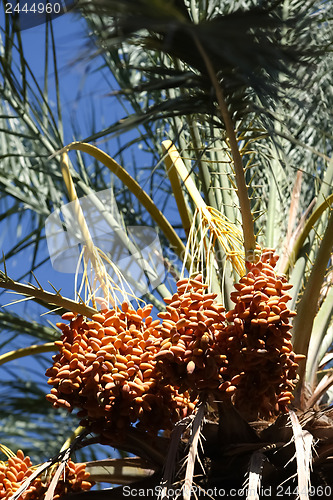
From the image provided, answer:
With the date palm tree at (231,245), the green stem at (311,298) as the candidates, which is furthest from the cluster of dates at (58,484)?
the green stem at (311,298)

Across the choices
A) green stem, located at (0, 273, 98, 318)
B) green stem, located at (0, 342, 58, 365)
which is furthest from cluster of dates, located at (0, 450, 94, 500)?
green stem, located at (0, 273, 98, 318)

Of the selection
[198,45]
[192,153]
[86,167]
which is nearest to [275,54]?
[198,45]

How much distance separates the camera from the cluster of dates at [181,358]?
7.23 ft

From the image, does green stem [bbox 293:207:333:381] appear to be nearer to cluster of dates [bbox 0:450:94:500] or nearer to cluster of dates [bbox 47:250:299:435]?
cluster of dates [bbox 47:250:299:435]

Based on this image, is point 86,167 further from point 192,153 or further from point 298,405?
point 298,405

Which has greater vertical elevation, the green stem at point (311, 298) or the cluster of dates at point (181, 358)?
the green stem at point (311, 298)

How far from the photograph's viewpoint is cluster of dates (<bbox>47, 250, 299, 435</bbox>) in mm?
2203

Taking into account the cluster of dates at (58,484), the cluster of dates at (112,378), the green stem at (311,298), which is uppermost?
the green stem at (311,298)

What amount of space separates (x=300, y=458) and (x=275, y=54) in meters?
1.06

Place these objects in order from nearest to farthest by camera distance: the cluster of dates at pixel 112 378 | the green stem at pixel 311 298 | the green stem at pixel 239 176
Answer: the green stem at pixel 239 176
the cluster of dates at pixel 112 378
the green stem at pixel 311 298

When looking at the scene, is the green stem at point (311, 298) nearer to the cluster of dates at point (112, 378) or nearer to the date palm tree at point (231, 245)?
the date palm tree at point (231, 245)

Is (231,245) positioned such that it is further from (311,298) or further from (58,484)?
(58,484)

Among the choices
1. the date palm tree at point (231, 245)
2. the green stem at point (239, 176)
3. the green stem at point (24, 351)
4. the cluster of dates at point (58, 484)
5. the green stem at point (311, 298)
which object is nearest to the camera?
the date palm tree at point (231, 245)

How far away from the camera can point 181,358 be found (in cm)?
222
